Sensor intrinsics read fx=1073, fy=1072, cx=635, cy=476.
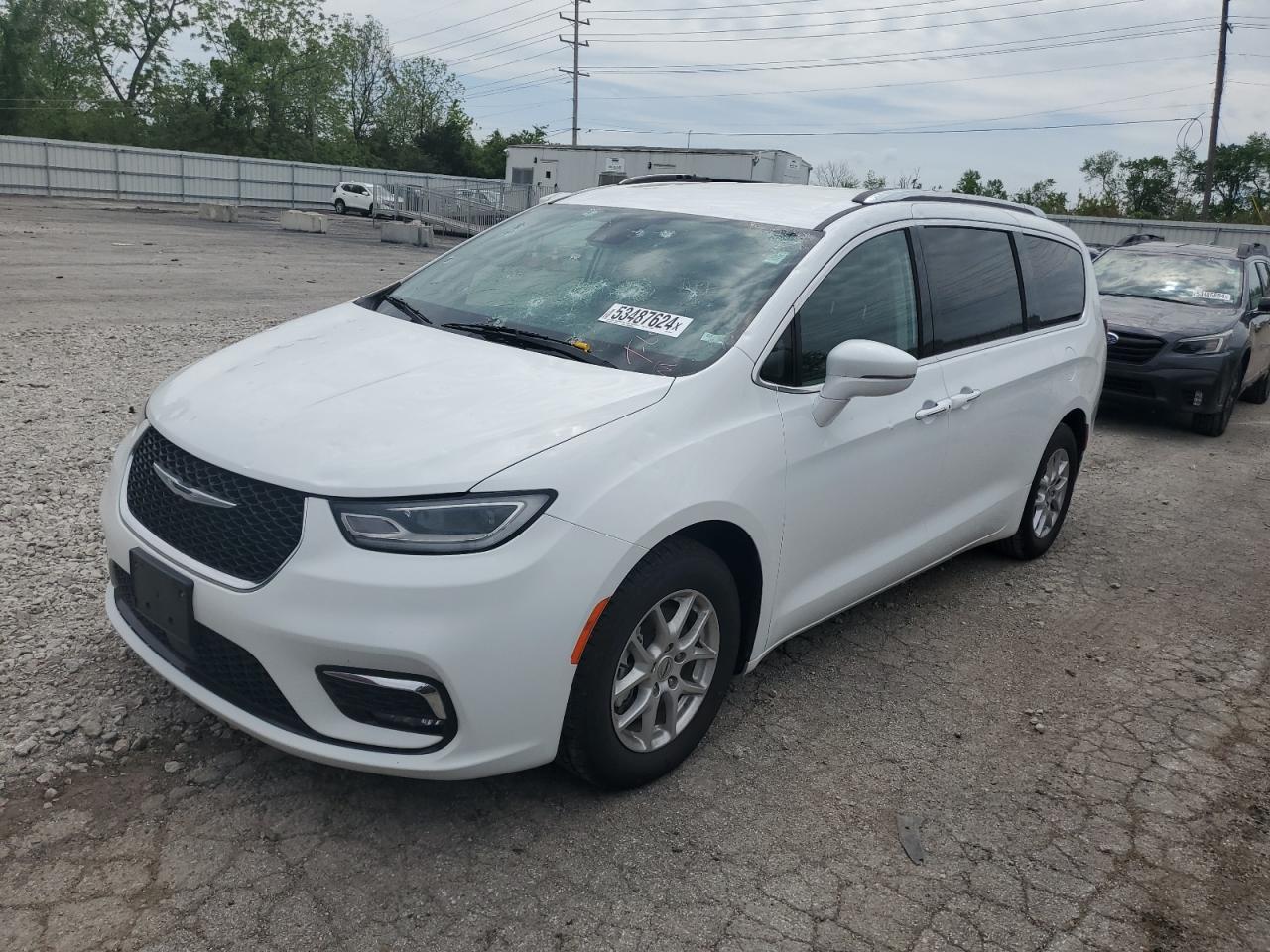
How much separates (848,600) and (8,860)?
2.79m

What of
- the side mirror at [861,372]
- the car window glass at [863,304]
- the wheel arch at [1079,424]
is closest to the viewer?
the side mirror at [861,372]

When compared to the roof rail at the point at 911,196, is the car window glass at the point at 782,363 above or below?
below

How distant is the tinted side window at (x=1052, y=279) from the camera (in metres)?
5.18

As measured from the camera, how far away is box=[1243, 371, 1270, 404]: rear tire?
473 inches

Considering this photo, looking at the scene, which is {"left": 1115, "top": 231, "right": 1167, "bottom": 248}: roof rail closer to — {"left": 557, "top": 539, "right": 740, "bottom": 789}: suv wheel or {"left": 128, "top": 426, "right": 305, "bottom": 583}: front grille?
{"left": 557, "top": 539, "right": 740, "bottom": 789}: suv wheel

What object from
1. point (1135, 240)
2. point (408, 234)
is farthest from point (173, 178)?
point (1135, 240)

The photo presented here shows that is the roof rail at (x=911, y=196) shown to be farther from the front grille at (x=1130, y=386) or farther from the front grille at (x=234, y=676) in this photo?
the front grille at (x=1130, y=386)

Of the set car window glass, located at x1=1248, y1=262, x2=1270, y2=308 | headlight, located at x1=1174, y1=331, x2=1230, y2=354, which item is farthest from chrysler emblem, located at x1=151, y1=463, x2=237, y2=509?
car window glass, located at x1=1248, y1=262, x2=1270, y2=308

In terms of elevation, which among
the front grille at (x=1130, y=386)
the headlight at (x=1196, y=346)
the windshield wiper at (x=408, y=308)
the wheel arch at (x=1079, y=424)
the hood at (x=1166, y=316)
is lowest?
the front grille at (x=1130, y=386)

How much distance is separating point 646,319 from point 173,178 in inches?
1656

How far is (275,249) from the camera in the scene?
23.6 m

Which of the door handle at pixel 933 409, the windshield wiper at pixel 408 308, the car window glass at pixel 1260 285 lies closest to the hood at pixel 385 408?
the windshield wiper at pixel 408 308

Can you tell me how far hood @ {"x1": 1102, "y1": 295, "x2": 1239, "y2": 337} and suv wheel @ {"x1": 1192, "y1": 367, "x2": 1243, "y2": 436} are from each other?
53 cm

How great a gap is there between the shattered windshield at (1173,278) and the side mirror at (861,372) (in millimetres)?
8123
